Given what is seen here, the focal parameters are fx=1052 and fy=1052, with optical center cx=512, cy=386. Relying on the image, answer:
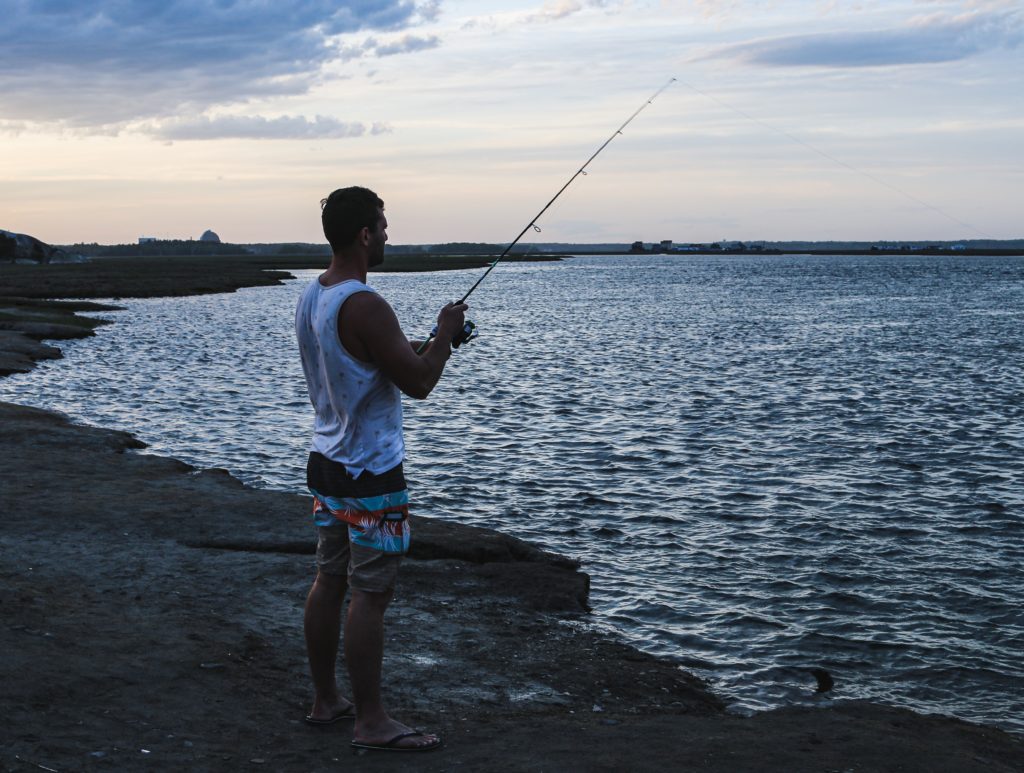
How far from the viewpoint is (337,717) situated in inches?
214

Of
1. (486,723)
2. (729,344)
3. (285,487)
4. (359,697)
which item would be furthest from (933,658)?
(729,344)

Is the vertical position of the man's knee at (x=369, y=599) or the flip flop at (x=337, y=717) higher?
the man's knee at (x=369, y=599)

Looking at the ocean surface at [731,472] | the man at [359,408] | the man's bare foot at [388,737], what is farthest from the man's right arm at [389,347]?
the ocean surface at [731,472]

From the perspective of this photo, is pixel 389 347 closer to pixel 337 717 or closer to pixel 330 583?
pixel 330 583

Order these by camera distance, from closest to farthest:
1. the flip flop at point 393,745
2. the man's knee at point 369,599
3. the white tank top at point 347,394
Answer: the white tank top at point 347,394 < the man's knee at point 369,599 < the flip flop at point 393,745

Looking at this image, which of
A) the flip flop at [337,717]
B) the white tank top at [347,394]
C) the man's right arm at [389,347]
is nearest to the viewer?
the man's right arm at [389,347]

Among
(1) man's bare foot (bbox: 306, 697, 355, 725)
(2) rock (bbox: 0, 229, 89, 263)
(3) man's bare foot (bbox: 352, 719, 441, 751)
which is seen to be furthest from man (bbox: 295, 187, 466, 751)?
(2) rock (bbox: 0, 229, 89, 263)

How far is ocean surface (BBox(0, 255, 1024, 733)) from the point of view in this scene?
336 inches

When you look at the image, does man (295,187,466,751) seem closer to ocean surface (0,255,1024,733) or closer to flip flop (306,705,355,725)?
flip flop (306,705,355,725)

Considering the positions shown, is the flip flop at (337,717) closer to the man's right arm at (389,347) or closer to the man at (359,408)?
the man at (359,408)

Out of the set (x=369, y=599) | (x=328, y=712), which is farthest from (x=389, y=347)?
(x=328, y=712)

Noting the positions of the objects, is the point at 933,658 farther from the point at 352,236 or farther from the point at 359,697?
the point at 352,236

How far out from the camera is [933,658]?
8281 mm

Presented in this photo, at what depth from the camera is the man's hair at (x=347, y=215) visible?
4.80m
